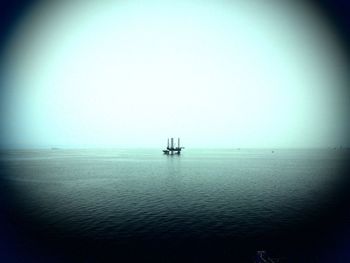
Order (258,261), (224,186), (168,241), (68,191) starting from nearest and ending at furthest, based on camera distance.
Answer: (258,261)
(168,241)
(68,191)
(224,186)

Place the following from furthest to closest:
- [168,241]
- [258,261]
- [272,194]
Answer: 1. [272,194]
2. [168,241]
3. [258,261]

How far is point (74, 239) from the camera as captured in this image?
103 feet

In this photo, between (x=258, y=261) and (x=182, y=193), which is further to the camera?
(x=182, y=193)

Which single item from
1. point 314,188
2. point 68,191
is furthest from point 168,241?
point 314,188

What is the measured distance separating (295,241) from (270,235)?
3277mm

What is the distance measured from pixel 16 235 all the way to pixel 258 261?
1366 inches

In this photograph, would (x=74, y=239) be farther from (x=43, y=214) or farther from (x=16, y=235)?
(x=43, y=214)

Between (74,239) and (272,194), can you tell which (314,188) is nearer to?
(272,194)

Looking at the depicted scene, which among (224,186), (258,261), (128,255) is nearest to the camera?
(258,261)

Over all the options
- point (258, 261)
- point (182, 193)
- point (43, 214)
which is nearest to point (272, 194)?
point (182, 193)

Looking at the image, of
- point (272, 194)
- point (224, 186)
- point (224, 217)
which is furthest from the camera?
point (224, 186)

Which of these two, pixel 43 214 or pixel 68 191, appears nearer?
pixel 43 214

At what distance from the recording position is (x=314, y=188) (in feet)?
213

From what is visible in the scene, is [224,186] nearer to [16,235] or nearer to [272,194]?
[272,194]
